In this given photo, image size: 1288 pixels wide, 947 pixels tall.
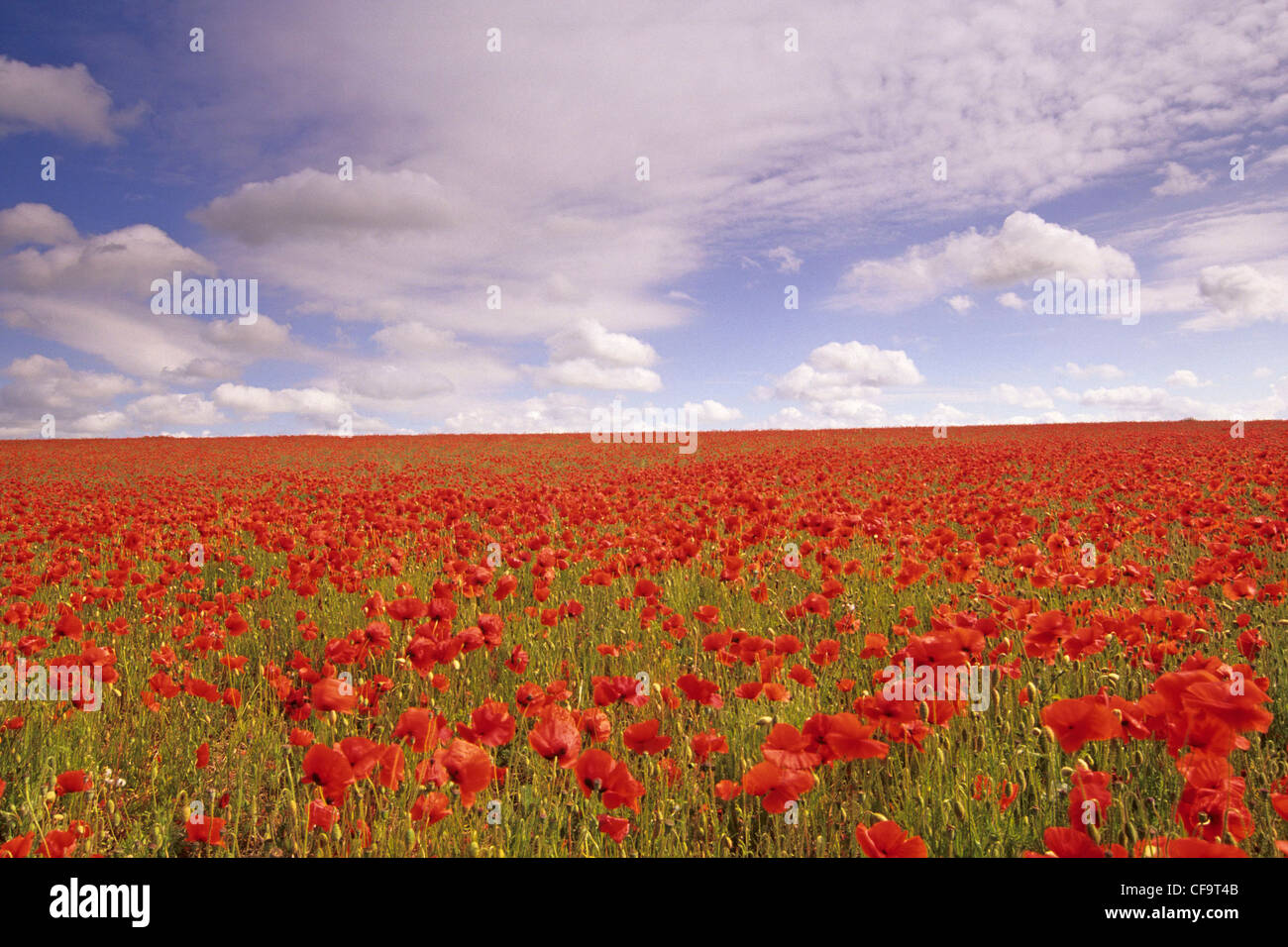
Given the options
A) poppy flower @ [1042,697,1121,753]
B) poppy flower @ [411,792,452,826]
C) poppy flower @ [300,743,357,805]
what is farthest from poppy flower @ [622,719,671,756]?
poppy flower @ [1042,697,1121,753]

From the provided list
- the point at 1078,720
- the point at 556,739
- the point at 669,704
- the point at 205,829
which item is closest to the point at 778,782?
the point at 556,739

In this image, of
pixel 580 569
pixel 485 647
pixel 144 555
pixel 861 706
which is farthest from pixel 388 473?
pixel 861 706

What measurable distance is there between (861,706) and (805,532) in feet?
16.8

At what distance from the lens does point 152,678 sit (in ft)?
8.34

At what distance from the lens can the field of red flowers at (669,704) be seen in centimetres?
164

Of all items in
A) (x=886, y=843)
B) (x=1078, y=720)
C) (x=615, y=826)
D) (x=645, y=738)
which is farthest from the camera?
(x=645, y=738)

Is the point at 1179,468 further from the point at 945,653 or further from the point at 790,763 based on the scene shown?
the point at 790,763

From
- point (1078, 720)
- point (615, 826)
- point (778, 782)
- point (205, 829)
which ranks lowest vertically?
point (205, 829)

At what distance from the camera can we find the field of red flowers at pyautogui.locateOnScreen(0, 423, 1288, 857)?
164cm

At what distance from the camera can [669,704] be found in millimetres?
2734

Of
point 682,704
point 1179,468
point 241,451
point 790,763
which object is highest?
point 241,451

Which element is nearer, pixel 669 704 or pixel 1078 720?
pixel 1078 720

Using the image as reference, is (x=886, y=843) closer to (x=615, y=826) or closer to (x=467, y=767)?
(x=615, y=826)

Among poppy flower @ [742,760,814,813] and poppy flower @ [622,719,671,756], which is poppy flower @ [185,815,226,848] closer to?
poppy flower @ [622,719,671,756]
